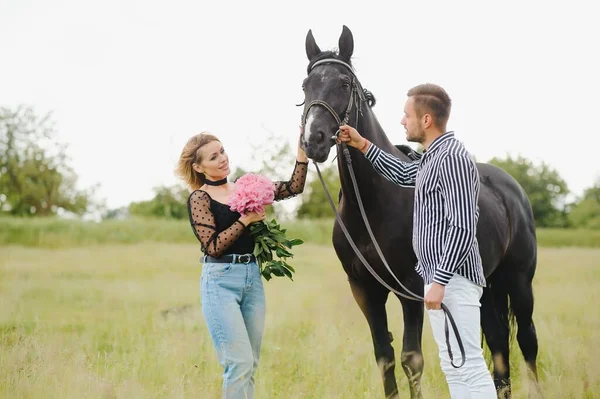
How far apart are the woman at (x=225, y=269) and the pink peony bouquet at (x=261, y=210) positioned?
0.05m

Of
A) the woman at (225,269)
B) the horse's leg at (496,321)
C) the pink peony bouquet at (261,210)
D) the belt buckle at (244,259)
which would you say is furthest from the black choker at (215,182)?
the horse's leg at (496,321)

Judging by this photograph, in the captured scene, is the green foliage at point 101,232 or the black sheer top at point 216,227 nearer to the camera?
the black sheer top at point 216,227

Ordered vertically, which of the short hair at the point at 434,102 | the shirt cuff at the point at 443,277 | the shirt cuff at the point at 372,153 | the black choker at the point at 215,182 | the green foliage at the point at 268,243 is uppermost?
the short hair at the point at 434,102

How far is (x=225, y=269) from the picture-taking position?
371cm

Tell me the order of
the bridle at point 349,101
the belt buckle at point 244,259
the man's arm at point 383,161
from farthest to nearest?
the bridle at point 349,101
the man's arm at point 383,161
the belt buckle at point 244,259

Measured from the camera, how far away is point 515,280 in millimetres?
5410

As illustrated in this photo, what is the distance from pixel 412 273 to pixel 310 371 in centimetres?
185

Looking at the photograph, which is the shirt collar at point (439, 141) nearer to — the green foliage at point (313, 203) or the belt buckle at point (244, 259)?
the belt buckle at point (244, 259)

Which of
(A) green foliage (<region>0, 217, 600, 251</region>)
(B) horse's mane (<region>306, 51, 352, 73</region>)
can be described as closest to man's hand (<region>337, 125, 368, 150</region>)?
(B) horse's mane (<region>306, 51, 352, 73</region>)

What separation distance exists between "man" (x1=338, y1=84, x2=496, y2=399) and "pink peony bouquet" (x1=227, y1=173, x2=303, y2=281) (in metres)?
0.92

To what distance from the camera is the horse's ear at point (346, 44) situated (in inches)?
171

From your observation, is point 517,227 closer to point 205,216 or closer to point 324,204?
point 205,216

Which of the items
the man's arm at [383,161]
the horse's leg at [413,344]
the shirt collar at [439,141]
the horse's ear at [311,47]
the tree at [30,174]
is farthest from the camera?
the tree at [30,174]

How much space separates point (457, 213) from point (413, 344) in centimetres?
150
